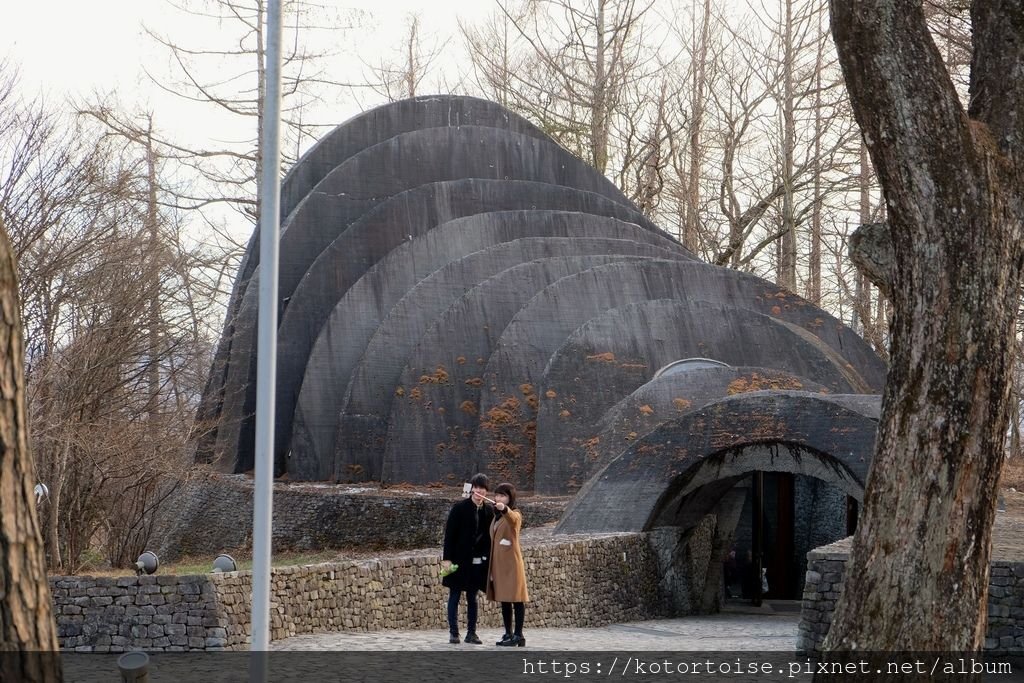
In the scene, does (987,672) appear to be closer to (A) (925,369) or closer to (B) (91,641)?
(A) (925,369)

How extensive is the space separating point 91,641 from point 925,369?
6755 mm

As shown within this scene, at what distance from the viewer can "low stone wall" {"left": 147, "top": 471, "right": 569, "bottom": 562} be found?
2111 cm

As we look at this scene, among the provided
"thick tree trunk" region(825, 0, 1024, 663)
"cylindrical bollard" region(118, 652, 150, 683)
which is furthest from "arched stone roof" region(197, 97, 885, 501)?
"cylindrical bollard" region(118, 652, 150, 683)

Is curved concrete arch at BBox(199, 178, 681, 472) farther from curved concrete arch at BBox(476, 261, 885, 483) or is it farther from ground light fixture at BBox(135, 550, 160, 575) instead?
ground light fixture at BBox(135, 550, 160, 575)

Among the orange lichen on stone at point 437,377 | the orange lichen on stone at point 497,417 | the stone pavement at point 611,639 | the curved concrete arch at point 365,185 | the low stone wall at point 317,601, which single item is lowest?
the stone pavement at point 611,639

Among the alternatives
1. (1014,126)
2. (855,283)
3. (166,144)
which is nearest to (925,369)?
(1014,126)

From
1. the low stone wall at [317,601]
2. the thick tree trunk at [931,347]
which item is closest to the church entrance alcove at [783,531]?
the low stone wall at [317,601]

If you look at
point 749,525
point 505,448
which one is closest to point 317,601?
point 505,448

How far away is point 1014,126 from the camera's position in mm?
7387

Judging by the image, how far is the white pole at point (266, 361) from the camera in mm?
5734

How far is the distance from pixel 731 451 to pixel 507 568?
6680 mm

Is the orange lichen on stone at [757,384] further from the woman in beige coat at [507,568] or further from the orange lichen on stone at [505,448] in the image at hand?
the woman in beige coat at [507,568]

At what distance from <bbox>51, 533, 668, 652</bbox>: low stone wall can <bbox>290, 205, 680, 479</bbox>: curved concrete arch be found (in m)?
10.7

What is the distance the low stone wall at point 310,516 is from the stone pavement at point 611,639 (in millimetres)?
4945
